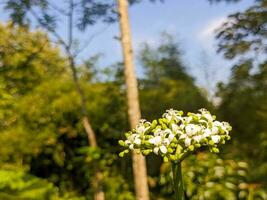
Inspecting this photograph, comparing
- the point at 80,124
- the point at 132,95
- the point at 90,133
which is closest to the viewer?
the point at 132,95

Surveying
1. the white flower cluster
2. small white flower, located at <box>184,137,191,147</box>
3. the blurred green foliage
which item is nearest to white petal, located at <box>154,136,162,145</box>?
the white flower cluster

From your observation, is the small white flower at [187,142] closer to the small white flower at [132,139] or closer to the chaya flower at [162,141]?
the chaya flower at [162,141]

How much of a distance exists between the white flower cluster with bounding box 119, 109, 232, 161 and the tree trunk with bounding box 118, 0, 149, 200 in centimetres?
340

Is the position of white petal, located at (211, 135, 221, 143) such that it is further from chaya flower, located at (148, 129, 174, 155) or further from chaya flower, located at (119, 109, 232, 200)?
chaya flower, located at (148, 129, 174, 155)

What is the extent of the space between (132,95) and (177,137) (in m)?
3.64

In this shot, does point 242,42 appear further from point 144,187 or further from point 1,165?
point 1,165

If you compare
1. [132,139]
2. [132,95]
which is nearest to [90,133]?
[132,95]

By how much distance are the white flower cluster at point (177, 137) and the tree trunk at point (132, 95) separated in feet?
11.2

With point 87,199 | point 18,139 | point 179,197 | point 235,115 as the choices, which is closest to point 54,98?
point 18,139

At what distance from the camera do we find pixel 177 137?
2.52 metres

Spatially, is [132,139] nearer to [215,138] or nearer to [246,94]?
[215,138]

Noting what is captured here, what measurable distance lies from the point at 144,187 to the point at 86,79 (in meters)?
5.16

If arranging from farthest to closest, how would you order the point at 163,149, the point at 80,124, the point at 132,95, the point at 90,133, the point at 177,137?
the point at 80,124
the point at 90,133
the point at 132,95
the point at 177,137
the point at 163,149

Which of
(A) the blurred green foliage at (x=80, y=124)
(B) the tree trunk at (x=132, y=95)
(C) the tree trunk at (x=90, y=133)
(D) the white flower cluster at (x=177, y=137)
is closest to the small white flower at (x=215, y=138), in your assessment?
(D) the white flower cluster at (x=177, y=137)
